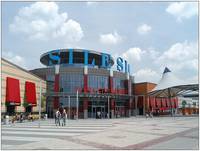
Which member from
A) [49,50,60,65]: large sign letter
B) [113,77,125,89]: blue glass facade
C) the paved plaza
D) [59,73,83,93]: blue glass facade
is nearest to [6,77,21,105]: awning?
[59,73,83,93]: blue glass facade

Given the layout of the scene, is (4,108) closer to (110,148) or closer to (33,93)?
(33,93)

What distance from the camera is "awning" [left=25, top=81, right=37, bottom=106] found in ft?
173

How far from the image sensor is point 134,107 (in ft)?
237

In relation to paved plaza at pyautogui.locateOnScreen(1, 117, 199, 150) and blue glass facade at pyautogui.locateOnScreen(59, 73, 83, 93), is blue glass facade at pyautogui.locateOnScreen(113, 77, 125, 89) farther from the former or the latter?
paved plaza at pyautogui.locateOnScreen(1, 117, 199, 150)

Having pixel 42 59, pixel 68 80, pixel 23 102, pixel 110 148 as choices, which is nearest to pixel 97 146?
pixel 110 148

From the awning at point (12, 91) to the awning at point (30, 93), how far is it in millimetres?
3054

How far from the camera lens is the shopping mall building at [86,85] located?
197ft

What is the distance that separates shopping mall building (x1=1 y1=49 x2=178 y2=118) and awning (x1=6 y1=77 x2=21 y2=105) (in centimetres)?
276

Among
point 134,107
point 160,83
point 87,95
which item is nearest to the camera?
point 87,95

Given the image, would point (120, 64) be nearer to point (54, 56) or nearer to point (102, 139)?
point (54, 56)

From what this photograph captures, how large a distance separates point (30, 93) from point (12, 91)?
19.8 ft

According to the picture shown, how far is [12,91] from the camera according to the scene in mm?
47938

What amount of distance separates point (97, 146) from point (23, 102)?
132ft

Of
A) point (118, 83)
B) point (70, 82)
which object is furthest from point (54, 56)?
point (118, 83)
